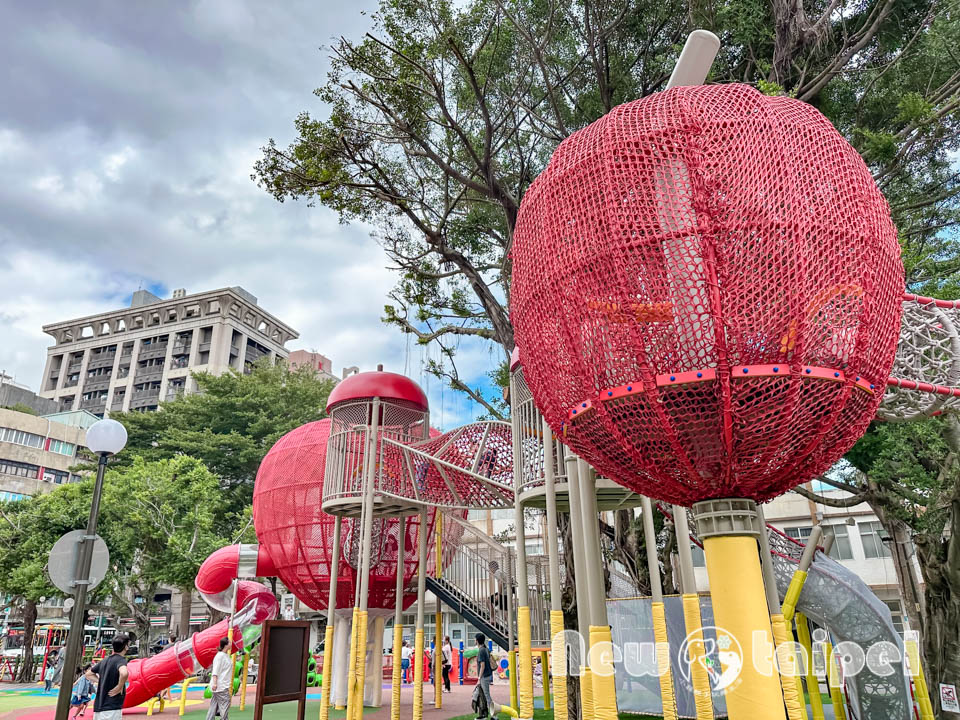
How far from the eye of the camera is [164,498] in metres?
25.0

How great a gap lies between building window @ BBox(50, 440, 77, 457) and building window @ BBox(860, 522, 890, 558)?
5453 cm

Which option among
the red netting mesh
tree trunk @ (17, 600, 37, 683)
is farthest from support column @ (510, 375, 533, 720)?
tree trunk @ (17, 600, 37, 683)

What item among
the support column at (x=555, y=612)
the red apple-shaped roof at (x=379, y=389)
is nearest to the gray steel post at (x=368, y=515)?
the red apple-shaped roof at (x=379, y=389)

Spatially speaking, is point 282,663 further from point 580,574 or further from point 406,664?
point 406,664

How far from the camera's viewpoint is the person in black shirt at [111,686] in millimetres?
7094

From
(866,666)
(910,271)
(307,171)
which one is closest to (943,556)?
(866,666)

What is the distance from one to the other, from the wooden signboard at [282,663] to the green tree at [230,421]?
25.3 metres

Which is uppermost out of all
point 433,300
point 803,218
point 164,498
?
point 433,300

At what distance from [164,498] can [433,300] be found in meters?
15.7

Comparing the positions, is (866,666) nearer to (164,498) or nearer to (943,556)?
(943,556)

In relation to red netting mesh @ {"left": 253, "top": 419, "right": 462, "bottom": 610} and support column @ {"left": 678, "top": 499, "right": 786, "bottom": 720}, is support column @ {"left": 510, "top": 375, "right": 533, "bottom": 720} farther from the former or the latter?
red netting mesh @ {"left": 253, "top": 419, "right": 462, "bottom": 610}

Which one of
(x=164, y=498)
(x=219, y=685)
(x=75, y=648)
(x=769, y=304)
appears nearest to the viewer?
(x=769, y=304)

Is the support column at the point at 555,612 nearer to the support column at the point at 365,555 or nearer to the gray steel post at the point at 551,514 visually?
the gray steel post at the point at 551,514

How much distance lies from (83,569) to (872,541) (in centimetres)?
3333
